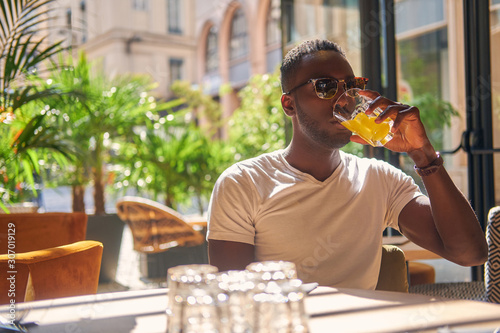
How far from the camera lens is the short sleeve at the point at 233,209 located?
148 cm

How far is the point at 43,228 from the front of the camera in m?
2.54

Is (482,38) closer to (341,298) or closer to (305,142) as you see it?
(305,142)

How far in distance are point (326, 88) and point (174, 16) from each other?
53.9ft

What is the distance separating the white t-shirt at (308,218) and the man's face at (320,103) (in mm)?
119

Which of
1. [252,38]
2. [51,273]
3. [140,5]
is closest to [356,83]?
[51,273]

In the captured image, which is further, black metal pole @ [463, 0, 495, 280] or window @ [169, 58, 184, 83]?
window @ [169, 58, 184, 83]

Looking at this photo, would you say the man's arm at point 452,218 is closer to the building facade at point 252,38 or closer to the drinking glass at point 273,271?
the drinking glass at point 273,271

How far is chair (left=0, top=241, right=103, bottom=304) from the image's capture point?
202cm

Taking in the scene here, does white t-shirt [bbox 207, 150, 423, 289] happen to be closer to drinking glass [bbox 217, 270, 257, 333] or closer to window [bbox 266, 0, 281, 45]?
drinking glass [bbox 217, 270, 257, 333]

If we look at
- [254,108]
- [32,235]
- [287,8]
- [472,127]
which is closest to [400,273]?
[32,235]

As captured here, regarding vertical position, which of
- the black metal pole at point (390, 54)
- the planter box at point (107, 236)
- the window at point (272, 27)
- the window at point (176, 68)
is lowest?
the planter box at point (107, 236)

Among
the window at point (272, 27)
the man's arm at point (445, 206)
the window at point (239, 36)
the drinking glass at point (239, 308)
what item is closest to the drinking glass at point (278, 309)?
the drinking glass at point (239, 308)

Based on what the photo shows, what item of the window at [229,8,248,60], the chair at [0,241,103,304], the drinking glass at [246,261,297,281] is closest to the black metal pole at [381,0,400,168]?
the chair at [0,241,103,304]

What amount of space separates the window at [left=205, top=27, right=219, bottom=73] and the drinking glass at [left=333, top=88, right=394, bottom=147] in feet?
54.8
